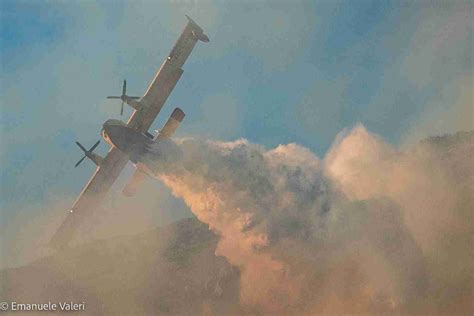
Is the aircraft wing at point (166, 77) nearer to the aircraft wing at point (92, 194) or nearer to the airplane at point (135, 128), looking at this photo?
the airplane at point (135, 128)

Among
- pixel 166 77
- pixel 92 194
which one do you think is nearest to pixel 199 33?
pixel 166 77

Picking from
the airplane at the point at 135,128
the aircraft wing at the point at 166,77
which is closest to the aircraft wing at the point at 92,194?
the airplane at the point at 135,128

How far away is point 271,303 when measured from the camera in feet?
158

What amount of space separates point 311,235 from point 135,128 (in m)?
16.7

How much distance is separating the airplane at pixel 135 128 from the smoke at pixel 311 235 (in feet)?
8.18

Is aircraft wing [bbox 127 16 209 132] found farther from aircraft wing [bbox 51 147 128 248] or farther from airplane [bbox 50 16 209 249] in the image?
aircraft wing [bbox 51 147 128 248]

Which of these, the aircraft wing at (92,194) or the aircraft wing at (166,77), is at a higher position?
the aircraft wing at (166,77)

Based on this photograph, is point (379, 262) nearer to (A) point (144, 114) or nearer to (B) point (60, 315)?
(A) point (144, 114)

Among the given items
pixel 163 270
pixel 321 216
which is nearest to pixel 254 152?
pixel 321 216

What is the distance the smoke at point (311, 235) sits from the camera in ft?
145

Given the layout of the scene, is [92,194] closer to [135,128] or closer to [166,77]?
[135,128]

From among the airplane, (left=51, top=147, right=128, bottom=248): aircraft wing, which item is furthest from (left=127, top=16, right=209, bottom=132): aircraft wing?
(left=51, top=147, right=128, bottom=248): aircraft wing

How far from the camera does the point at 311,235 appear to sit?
45562 millimetres

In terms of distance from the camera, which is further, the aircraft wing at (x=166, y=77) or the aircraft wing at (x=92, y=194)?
the aircraft wing at (x=92, y=194)
